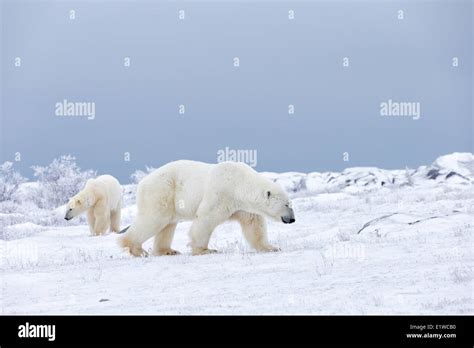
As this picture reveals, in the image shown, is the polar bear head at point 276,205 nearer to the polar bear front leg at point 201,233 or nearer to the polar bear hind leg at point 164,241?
the polar bear front leg at point 201,233

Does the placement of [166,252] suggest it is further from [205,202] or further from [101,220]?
[101,220]

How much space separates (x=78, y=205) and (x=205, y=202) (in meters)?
8.99

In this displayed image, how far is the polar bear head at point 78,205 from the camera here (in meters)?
17.0

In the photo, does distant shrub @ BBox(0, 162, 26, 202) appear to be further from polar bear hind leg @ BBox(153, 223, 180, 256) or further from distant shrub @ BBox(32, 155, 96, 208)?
polar bear hind leg @ BBox(153, 223, 180, 256)

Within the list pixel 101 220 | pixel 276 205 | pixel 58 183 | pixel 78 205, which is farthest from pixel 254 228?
pixel 58 183

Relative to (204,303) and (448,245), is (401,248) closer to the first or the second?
(448,245)

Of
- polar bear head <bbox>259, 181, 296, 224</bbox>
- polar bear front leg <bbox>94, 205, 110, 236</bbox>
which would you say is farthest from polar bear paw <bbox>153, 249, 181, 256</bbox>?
polar bear front leg <bbox>94, 205, 110, 236</bbox>

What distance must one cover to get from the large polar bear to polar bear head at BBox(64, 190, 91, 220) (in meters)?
7.59

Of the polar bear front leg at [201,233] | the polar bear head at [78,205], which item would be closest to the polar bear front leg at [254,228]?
the polar bear front leg at [201,233]

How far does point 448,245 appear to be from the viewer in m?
7.73

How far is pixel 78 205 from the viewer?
17094mm

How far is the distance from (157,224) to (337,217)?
644 centimetres
